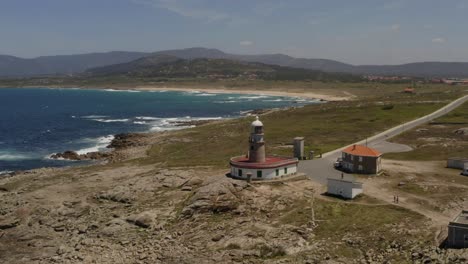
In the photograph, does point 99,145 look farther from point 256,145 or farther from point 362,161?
point 362,161

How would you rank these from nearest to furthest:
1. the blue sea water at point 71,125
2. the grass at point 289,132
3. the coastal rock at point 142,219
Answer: the coastal rock at point 142,219
the grass at point 289,132
the blue sea water at point 71,125

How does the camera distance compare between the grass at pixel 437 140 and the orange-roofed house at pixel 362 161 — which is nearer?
the orange-roofed house at pixel 362 161

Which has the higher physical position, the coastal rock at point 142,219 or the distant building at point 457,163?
the distant building at point 457,163

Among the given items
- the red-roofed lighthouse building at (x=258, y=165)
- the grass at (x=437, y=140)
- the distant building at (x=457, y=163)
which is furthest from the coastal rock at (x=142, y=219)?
the distant building at (x=457, y=163)

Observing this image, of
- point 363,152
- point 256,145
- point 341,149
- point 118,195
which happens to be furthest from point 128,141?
point 363,152

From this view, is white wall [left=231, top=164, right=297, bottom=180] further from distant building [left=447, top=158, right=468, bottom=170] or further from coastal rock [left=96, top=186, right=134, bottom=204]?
distant building [left=447, top=158, right=468, bottom=170]

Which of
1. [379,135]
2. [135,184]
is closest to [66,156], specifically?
[135,184]

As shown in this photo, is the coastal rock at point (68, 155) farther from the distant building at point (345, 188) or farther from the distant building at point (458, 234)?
the distant building at point (458, 234)
